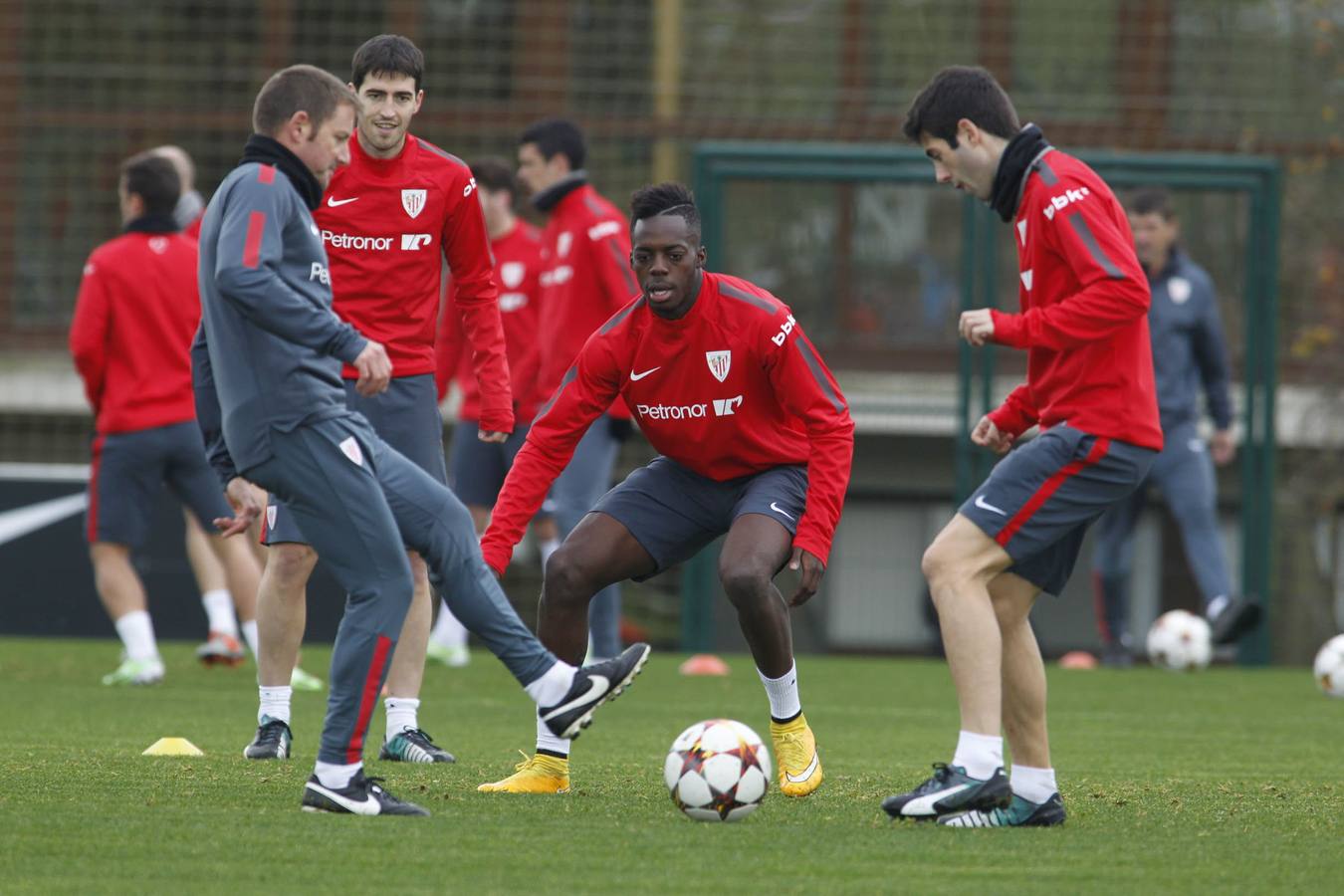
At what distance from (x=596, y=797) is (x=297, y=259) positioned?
1.69m

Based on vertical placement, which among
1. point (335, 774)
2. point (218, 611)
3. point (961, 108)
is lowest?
point (218, 611)

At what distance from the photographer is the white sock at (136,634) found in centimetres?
916

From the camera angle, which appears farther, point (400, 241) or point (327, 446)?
point (400, 241)

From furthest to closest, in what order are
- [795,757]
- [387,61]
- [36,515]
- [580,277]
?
1. [36,515]
2. [580,277]
3. [387,61]
4. [795,757]

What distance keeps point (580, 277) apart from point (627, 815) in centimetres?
467

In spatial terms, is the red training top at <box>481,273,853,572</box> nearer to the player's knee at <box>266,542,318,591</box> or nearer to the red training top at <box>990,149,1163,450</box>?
the red training top at <box>990,149,1163,450</box>

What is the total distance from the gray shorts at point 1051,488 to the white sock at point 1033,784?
0.54 metres

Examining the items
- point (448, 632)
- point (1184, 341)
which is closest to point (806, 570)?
point (448, 632)

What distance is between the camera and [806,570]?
5418 millimetres

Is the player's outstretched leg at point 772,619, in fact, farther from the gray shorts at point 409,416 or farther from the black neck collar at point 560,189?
the black neck collar at point 560,189

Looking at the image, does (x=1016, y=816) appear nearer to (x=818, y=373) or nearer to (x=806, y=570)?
(x=806, y=570)

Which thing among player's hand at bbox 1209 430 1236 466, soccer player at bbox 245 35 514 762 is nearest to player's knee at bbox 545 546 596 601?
soccer player at bbox 245 35 514 762

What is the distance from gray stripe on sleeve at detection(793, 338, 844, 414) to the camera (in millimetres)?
5680

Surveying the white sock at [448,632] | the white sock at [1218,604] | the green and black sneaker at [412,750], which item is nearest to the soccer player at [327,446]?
the green and black sneaker at [412,750]
